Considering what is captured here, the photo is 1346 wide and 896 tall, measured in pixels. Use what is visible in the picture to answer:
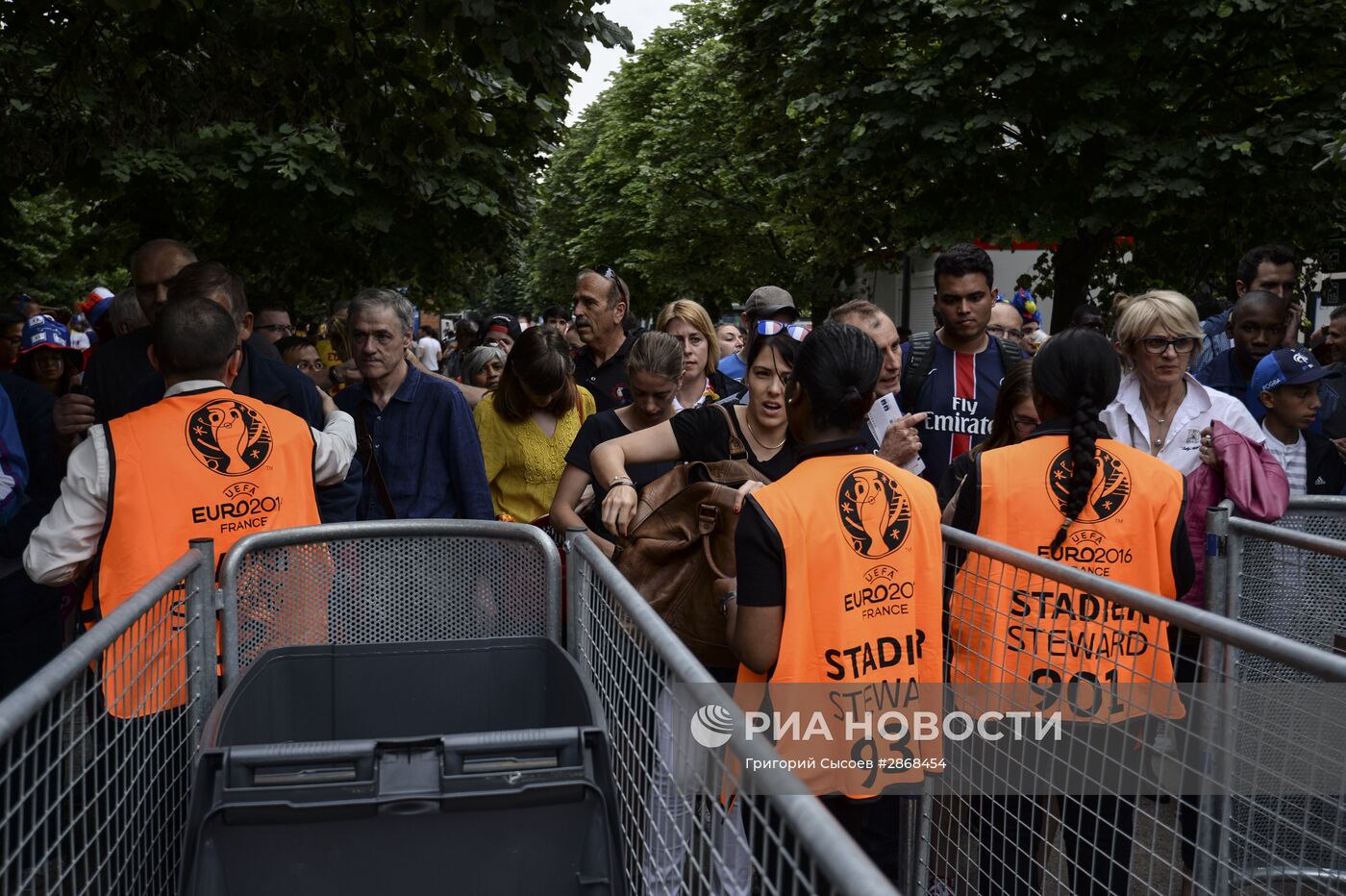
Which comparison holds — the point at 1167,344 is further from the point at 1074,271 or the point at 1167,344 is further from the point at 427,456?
the point at 1074,271

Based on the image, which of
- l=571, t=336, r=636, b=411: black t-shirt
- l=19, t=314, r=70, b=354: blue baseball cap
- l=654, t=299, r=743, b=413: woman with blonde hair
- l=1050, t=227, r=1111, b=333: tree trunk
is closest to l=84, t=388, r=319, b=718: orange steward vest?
l=654, t=299, r=743, b=413: woman with blonde hair

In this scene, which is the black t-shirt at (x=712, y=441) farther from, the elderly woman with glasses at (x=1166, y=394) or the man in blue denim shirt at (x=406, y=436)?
the elderly woman with glasses at (x=1166, y=394)

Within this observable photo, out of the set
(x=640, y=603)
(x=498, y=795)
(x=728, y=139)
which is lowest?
(x=498, y=795)

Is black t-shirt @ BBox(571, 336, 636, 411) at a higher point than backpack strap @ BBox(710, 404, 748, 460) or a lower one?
higher

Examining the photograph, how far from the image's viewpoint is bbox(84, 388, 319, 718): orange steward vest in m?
3.21

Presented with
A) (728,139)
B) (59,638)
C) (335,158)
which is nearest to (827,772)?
(59,638)

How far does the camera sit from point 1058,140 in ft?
44.4

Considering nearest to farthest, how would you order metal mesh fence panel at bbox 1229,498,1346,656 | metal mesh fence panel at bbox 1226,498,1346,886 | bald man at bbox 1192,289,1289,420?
metal mesh fence panel at bbox 1226,498,1346,886 < metal mesh fence panel at bbox 1229,498,1346,656 < bald man at bbox 1192,289,1289,420

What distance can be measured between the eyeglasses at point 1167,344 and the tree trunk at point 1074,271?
11.4 meters

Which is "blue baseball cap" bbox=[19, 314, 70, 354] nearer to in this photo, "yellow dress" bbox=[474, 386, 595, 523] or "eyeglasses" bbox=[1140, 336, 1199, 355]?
"yellow dress" bbox=[474, 386, 595, 523]

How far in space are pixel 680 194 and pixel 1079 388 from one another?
3086 centimetres

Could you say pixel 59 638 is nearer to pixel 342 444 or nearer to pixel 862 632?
pixel 342 444

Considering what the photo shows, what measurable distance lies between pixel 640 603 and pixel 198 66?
6.83m

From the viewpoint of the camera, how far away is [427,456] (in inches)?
189
